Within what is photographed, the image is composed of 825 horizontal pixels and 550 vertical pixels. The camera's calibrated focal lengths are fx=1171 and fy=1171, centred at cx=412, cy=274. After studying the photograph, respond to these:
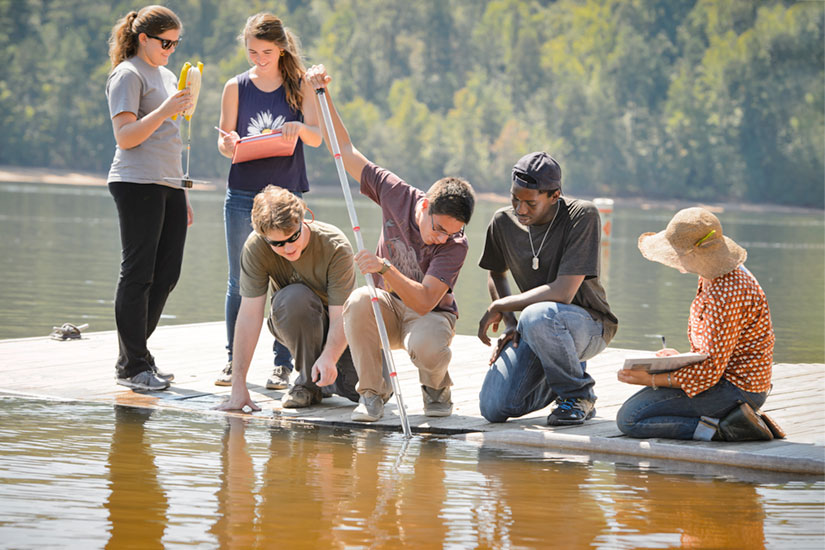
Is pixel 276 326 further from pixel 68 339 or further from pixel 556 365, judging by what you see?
pixel 68 339

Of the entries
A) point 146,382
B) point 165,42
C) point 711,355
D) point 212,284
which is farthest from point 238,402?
point 212,284

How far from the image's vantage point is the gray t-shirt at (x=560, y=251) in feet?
17.4

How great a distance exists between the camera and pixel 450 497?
4.34m

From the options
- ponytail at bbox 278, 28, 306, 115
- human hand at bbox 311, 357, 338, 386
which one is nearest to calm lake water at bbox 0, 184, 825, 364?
ponytail at bbox 278, 28, 306, 115

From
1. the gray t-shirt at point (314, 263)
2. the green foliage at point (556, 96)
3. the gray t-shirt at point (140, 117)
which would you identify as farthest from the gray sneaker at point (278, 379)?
the green foliage at point (556, 96)

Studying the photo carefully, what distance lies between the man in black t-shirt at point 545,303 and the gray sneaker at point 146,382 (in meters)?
1.77

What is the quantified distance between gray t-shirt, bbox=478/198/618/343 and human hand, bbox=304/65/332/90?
1184mm

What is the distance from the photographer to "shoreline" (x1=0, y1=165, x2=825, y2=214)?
7262 cm

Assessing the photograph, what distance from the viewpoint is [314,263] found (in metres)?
5.72

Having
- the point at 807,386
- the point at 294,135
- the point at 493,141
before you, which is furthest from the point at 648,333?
the point at 493,141

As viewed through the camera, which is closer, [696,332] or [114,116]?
[696,332]

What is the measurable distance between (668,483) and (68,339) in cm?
448

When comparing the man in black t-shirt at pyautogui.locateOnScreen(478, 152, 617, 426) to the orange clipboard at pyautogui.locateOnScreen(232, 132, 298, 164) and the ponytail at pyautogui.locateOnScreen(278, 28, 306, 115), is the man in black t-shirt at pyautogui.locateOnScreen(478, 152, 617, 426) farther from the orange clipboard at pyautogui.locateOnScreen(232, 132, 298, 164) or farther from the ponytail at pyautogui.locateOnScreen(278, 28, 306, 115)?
the ponytail at pyautogui.locateOnScreen(278, 28, 306, 115)

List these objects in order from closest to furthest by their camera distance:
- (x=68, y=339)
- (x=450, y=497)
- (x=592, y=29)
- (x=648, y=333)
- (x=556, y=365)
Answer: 1. (x=450, y=497)
2. (x=556, y=365)
3. (x=68, y=339)
4. (x=648, y=333)
5. (x=592, y=29)
